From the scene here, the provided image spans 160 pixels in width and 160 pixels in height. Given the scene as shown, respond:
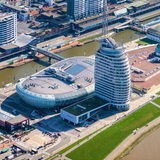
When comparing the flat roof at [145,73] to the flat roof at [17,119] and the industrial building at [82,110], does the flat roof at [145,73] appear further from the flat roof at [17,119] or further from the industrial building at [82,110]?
the flat roof at [17,119]

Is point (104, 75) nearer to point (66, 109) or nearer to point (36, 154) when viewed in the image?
point (66, 109)

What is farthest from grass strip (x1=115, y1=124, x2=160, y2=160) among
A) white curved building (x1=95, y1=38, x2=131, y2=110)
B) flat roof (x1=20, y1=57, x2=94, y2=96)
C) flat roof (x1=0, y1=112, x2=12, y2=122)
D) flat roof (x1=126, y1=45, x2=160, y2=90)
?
flat roof (x1=0, y1=112, x2=12, y2=122)

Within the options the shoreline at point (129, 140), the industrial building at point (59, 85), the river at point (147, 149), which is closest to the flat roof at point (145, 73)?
the industrial building at point (59, 85)

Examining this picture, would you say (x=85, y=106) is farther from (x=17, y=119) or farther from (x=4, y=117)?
(x=4, y=117)

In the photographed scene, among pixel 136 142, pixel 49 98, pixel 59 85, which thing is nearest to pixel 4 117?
pixel 49 98

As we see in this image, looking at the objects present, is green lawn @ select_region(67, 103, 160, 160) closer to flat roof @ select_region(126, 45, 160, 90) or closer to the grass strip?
the grass strip

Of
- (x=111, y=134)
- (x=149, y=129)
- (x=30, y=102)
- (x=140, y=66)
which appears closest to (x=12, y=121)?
(x=30, y=102)
